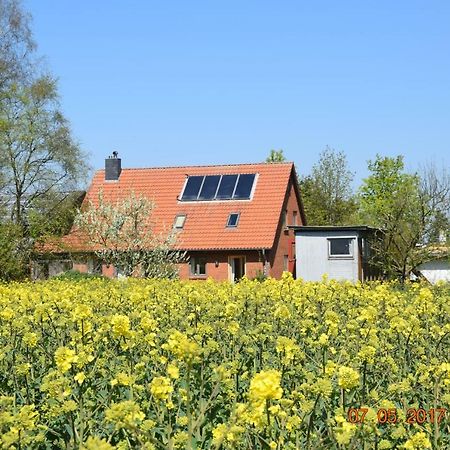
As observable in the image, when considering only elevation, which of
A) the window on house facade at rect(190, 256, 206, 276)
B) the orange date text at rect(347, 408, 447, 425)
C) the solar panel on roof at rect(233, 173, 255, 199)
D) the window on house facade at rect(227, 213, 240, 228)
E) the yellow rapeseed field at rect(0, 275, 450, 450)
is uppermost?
the solar panel on roof at rect(233, 173, 255, 199)

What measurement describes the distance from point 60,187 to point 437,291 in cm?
2797

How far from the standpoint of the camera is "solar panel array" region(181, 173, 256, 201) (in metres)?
38.5

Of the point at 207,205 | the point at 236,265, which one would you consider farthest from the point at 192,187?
the point at 236,265

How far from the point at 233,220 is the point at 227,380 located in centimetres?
3242

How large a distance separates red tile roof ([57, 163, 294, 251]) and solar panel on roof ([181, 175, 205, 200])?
0.29 m

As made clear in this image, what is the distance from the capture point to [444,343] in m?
6.99

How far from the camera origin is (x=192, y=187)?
131 feet

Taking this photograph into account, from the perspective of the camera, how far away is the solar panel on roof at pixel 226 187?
38.5m

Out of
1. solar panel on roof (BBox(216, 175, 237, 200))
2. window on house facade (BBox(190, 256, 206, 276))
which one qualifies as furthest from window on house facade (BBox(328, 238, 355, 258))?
window on house facade (BBox(190, 256, 206, 276))

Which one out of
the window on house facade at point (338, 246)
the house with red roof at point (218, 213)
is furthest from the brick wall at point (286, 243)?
the window on house facade at point (338, 246)

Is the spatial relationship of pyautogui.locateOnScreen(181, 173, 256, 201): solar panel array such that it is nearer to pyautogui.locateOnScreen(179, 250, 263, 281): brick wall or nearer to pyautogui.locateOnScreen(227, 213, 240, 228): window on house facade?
pyautogui.locateOnScreen(227, 213, 240, 228): window on house facade

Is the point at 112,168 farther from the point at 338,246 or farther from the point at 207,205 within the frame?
the point at 338,246

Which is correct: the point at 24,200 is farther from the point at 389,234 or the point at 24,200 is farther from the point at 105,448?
the point at 105,448

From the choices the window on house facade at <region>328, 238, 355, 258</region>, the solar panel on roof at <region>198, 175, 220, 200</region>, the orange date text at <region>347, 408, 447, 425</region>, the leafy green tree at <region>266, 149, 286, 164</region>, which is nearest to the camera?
the orange date text at <region>347, 408, 447, 425</region>
